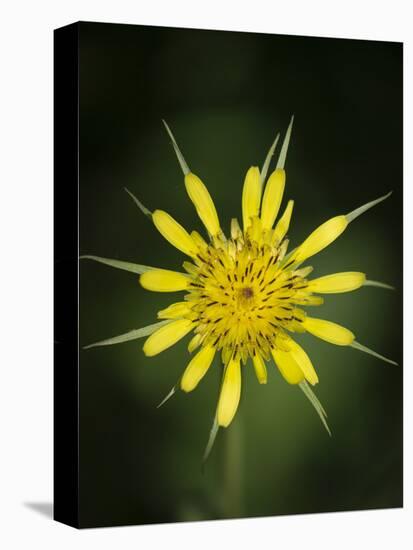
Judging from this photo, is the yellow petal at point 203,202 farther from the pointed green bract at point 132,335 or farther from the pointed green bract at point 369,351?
the pointed green bract at point 369,351

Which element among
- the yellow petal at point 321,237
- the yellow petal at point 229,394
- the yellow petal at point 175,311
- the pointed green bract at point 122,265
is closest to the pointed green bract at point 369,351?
the yellow petal at point 321,237

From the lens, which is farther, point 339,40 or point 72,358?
point 339,40

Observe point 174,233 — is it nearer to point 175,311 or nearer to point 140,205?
point 140,205

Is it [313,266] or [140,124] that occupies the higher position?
[140,124]

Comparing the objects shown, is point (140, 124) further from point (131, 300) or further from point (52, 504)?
point (52, 504)

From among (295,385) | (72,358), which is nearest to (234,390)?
(295,385)

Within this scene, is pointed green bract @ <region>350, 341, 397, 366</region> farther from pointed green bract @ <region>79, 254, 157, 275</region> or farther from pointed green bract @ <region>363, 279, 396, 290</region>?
pointed green bract @ <region>79, 254, 157, 275</region>
